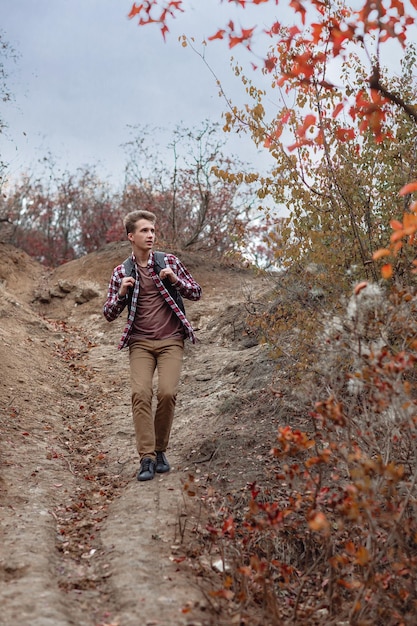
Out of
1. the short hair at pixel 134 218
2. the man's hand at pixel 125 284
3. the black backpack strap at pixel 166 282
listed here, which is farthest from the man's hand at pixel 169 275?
the short hair at pixel 134 218

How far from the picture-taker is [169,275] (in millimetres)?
5379

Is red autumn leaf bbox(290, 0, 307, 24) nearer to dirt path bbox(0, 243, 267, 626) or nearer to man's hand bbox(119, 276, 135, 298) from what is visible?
man's hand bbox(119, 276, 135, 298)

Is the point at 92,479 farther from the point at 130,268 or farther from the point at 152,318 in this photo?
the point at 130,268

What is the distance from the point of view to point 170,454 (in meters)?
6.18

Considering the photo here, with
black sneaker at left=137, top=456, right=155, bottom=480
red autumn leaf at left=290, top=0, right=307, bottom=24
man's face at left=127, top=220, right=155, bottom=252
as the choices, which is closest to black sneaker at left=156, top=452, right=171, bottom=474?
black sneaker at left=137, top=456, right=155, bottom=480

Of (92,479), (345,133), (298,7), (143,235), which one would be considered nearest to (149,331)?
(143,235)

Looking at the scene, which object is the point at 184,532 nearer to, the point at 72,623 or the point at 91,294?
the point at 72,623

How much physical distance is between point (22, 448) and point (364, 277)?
355 centimetres

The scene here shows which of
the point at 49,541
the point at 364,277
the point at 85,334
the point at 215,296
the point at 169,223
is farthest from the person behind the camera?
the point at 169,223

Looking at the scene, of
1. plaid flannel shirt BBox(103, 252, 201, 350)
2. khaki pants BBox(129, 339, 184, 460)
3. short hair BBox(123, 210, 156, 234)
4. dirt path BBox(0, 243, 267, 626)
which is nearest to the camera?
dirt path BBox(0, 243, 267, 626)

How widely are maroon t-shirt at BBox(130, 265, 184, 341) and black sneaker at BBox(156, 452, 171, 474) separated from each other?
1.00 metres

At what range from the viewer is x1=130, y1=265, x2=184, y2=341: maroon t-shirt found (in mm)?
5496

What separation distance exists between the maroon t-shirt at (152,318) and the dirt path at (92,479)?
1.18m

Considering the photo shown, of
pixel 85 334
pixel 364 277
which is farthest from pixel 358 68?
pixel 85 334
